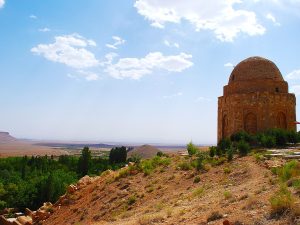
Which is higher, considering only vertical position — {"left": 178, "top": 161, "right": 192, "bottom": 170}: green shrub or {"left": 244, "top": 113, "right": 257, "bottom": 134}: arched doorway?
{"left": 244, "top": 113, "right": 257, "bottom": 134}: arched doorway

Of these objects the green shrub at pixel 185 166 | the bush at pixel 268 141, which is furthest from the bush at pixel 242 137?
the green shrub at pixel 185 166

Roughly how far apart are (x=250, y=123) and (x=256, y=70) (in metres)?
3.51

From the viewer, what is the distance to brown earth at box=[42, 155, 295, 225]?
27.1ft

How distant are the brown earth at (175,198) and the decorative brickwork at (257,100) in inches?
207

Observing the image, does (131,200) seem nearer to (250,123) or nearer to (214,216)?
(214,216)

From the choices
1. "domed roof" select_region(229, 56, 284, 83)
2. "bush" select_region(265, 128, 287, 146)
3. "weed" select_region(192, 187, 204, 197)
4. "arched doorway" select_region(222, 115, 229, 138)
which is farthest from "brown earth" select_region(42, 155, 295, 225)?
"domed roof" select_region(229, 56, 284, 83)

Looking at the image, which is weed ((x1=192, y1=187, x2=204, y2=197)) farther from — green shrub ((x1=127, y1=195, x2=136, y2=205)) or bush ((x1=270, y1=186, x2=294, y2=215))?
bush ((x1=270, y1=186, x2=294, y2=215))

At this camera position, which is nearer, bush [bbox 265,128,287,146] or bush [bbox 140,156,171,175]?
bush [bbox 140,156,171,175]

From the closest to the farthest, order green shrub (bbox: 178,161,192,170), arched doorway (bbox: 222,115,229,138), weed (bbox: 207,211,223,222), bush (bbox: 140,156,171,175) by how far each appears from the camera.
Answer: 1. weed (bbox: 207,211,223,222)
2. green shrub (bbox: 178,161,192,170)
3. bush (bbox: 140,156,171,175)
4. arched doorway (bbox: 222,115,229,138)

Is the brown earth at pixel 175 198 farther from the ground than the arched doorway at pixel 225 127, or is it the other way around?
the arched doorway at pixel 225 127

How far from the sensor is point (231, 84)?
880 inches

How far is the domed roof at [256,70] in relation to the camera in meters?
21.6

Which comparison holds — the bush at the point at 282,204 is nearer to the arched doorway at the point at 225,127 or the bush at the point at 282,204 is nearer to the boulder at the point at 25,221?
the boulder at the point at 25,221

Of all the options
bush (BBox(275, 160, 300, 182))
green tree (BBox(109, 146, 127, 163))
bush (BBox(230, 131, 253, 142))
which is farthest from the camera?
green tree (BBox(109, 146, 127, 163))
